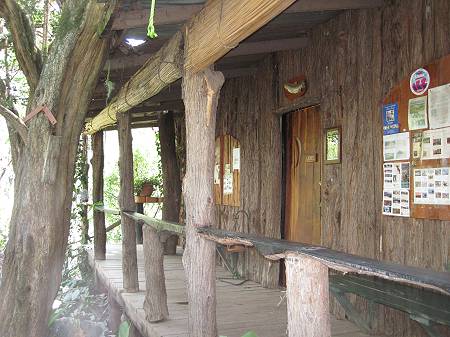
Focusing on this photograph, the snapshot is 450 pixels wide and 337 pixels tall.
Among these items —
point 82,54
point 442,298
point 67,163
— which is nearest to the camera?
point 442,298

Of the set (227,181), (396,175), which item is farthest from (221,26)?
(227,181)

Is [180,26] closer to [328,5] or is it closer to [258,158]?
[328,5]

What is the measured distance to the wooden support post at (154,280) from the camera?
13.5ft

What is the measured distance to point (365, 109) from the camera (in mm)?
3998

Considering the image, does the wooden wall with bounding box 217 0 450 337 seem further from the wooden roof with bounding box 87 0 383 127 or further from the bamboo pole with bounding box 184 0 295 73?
the bamboo pole with bounding box 184 0 295 73

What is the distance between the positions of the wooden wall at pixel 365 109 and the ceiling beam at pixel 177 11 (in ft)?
0.81

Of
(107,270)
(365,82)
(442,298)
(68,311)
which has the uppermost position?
(365,82)

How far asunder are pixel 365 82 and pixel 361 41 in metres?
0.35

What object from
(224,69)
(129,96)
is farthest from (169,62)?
(224,69)

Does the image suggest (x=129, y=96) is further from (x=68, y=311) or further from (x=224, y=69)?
(x=68, y=311)

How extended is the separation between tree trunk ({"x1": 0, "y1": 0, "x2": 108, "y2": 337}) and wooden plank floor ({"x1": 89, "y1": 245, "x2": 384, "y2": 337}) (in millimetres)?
936

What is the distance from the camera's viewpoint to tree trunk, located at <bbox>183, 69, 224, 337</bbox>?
3035 mm

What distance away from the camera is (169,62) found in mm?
3570

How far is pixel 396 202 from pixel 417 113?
648 millimetres
